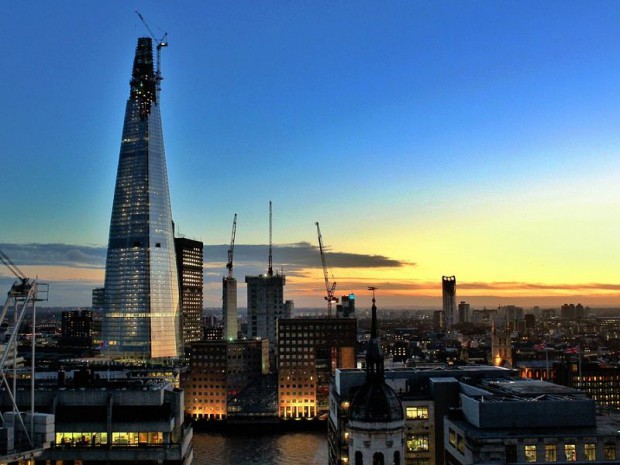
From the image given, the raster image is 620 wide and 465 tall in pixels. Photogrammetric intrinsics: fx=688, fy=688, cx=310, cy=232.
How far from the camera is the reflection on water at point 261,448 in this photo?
135 meters

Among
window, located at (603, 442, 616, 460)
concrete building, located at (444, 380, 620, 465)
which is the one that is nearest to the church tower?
concrete building, located at (444, 380, 620, 465)

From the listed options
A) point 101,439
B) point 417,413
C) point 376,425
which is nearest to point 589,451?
point 417,413

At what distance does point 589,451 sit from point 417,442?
751 inches

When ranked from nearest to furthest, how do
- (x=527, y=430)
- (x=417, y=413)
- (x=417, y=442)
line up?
(x=527, y=430)
(x=417, y=442)
(x=417, y=413)

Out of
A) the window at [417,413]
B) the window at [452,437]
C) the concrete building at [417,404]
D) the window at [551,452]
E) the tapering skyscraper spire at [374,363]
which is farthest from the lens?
the window at [417,413]

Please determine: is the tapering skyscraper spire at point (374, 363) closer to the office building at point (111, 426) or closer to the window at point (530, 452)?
the window at point (530, 452)

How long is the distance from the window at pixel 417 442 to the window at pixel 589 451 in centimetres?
1806

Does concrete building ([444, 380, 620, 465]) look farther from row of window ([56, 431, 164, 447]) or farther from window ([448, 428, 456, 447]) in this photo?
row of window ([56, 431, 164, 447])

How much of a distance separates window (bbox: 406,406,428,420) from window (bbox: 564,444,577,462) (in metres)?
17.6

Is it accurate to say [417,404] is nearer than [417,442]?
No

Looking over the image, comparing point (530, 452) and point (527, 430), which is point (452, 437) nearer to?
point (527, 430)

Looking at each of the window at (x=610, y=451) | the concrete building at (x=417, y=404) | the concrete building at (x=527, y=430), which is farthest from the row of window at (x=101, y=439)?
the window at (x=610, y=451)

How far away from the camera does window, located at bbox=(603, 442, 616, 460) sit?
6381 cm

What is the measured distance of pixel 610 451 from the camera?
210 ft
